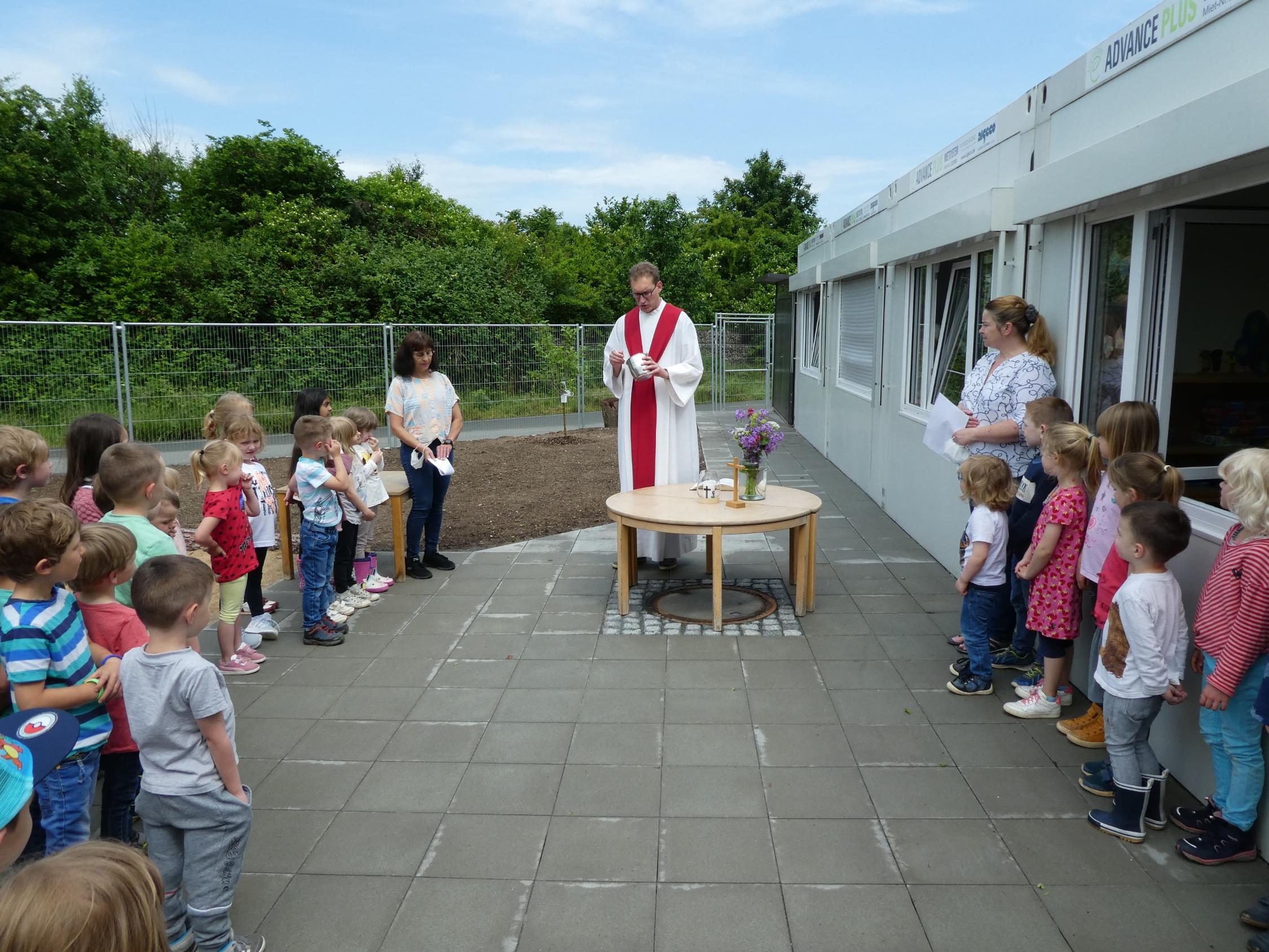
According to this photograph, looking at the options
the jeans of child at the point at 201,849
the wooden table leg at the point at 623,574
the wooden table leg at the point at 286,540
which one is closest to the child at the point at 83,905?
the jeans of child at the point at 201,849

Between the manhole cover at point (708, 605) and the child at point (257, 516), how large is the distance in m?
2.30

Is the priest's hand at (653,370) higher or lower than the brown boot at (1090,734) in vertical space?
higher

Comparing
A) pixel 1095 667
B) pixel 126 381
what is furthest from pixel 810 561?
pixel 126 381

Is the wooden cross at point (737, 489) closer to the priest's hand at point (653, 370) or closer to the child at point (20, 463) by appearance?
the priest's hand at point (653, 370)

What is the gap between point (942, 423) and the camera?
507 centimetres

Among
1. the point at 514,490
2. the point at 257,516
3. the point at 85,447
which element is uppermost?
the point at 85,447

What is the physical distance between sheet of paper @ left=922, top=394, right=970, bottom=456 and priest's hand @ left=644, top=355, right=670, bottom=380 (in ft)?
6.33

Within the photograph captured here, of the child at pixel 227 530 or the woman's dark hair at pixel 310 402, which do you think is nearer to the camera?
the child at pixel 227 530

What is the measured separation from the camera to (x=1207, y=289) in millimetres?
5277

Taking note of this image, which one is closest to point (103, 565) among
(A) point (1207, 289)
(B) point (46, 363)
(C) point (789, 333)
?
(A) point (1207, 289)

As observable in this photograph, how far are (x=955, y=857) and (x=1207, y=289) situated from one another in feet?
13.0

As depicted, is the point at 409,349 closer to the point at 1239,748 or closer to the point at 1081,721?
the point at 1081,721

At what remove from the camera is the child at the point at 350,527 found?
17.8 ft

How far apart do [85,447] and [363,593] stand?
238cm
